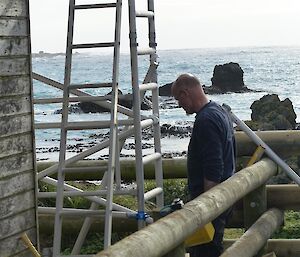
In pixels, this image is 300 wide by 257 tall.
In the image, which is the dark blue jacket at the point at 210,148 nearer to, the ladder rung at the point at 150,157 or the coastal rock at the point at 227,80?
the ladder rung at the point at 150,157

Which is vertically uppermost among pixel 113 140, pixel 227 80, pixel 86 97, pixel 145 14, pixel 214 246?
pixel 145 14

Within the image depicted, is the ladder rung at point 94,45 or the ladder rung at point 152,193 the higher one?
the ladder rung at point 94,45

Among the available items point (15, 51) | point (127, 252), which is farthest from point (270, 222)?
point (127, 252)

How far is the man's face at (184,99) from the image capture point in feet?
18.2

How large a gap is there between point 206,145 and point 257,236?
76cm

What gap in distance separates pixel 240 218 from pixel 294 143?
2.31 feet

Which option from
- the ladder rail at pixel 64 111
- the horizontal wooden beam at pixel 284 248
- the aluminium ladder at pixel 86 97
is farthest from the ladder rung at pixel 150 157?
the horizontal wooden beam at pixel 284 248

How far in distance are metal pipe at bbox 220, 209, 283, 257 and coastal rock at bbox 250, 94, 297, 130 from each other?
68.1 feet

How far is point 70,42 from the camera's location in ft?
20.7

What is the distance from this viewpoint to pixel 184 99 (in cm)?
556

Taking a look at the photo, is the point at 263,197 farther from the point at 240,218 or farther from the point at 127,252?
the point at 127,252

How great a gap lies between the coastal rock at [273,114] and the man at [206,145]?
2149 cm

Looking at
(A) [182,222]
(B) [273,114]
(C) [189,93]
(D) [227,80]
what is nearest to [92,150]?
(C) [189,93]

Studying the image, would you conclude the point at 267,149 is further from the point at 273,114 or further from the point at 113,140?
the point at 273,114
